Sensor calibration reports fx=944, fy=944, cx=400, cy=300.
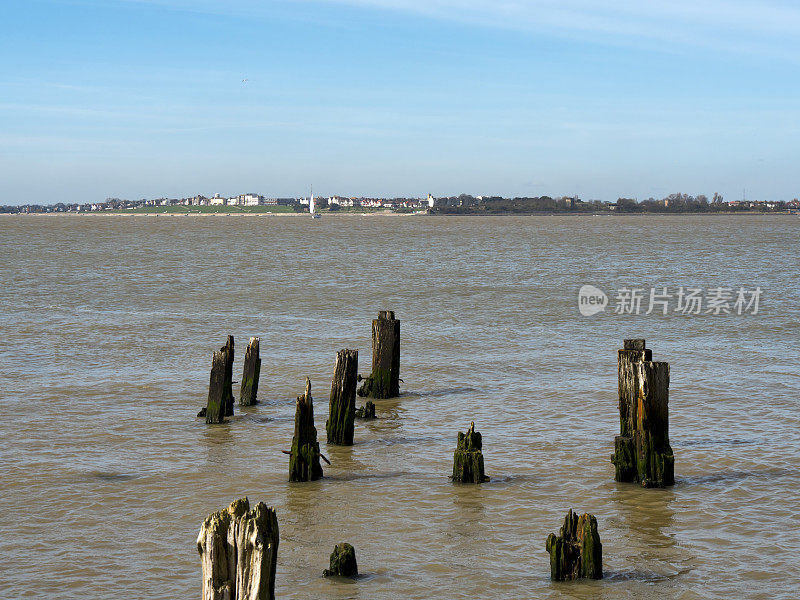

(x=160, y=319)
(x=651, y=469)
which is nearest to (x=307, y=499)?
(x=651, y=469)

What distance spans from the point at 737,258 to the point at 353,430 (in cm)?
6619

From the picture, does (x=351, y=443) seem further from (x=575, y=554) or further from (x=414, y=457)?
(x=575, y=554)

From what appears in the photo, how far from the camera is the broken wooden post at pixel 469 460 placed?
38.9 ft

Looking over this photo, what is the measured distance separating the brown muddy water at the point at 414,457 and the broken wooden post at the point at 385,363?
35cm

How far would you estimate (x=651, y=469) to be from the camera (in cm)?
1178

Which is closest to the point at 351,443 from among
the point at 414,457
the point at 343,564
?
the point at 414,457

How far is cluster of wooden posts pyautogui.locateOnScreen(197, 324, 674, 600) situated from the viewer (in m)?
5.27

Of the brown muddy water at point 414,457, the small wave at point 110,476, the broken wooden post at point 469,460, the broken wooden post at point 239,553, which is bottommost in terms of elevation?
the small wave at point 110,476

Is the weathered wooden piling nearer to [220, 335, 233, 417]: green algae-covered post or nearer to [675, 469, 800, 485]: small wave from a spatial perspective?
[220, 335, 233, 417]: green algae-covered post

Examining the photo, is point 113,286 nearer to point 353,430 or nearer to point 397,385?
point 397,385

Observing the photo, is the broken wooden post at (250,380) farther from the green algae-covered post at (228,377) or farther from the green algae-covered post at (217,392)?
the green algae-covered post at (217,392)

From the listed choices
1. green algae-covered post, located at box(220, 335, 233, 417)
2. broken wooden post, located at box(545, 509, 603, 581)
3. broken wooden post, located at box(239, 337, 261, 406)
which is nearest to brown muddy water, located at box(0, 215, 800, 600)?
broken wooden post, located at box(545, 509, 603, 581)

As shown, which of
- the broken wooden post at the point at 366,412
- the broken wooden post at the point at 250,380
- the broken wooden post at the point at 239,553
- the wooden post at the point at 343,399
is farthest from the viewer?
the broken wooden post at the point at 250,380

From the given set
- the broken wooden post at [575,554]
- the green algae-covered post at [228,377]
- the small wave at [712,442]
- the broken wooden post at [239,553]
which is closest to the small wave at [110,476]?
the green algae-covered post at [228,377]
